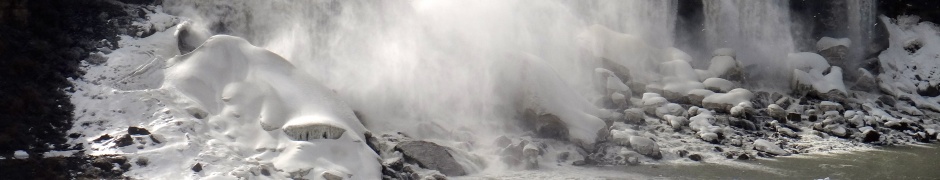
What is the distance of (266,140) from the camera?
37.4ft

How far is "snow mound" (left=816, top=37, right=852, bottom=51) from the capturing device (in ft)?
70.6

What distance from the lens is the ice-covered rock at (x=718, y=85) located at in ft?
60.0

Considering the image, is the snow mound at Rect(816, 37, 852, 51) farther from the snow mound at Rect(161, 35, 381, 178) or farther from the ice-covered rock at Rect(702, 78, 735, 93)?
the snow mound at Rect(161, 35, 381, 178)

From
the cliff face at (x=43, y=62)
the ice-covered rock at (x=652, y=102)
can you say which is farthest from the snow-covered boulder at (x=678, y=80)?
the cliff face at (x=43, y=62)

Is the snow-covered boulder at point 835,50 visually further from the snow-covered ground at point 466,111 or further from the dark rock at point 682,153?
the dark rock at point 682,153

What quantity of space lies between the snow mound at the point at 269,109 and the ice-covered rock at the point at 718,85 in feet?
27.9

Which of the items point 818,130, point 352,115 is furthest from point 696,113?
point 352,115

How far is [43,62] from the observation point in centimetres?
1251

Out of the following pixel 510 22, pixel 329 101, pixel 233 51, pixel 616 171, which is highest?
pixel 510 22

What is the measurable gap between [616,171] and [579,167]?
0.53 metres

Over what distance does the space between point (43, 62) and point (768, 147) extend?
10.6 m

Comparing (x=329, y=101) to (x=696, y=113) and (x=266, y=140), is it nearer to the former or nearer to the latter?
(x=266, y=140)

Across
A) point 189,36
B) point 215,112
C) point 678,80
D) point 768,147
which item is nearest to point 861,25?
point 678,80

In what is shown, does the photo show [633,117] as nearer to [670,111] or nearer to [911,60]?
[670,111]
